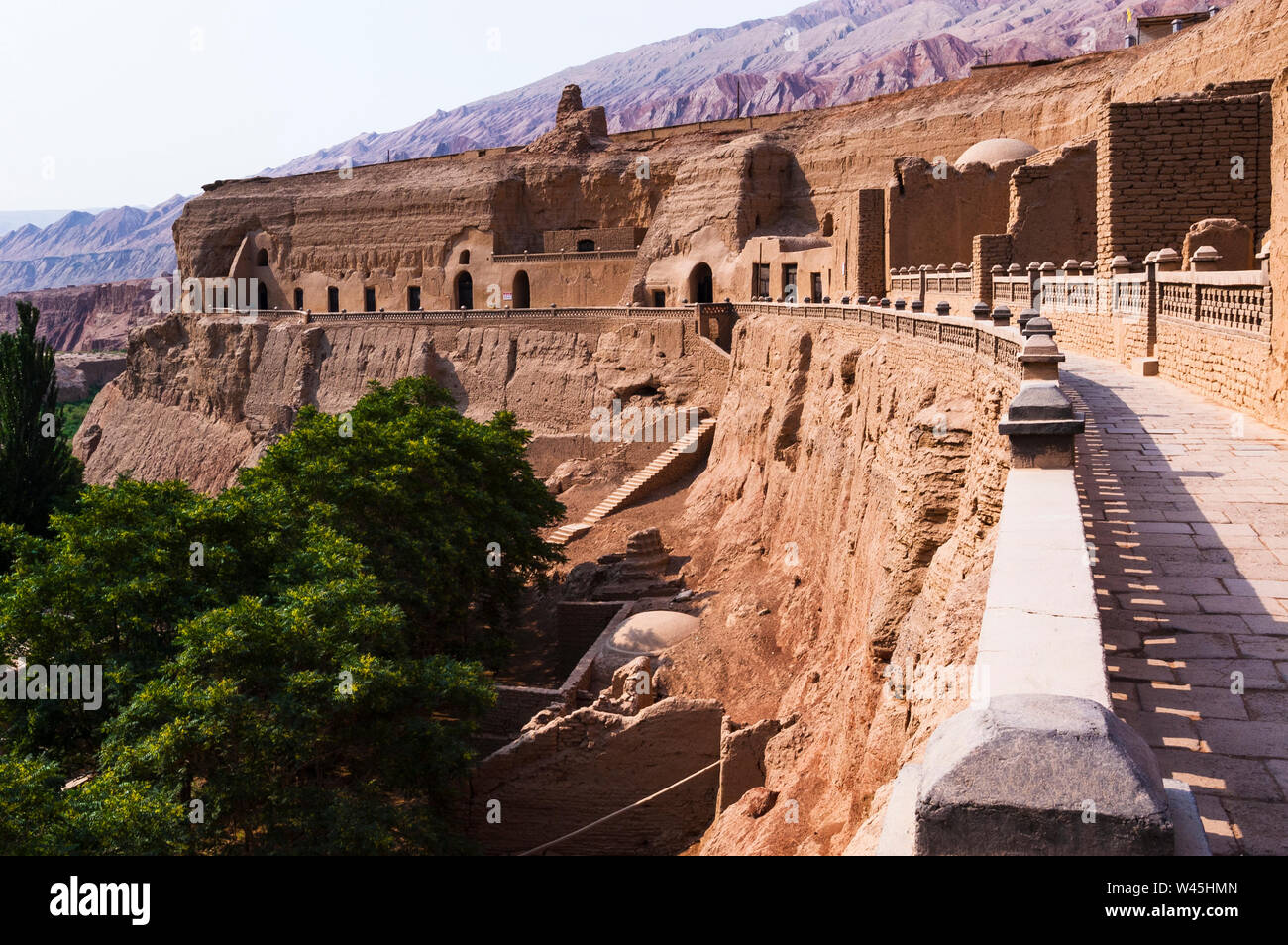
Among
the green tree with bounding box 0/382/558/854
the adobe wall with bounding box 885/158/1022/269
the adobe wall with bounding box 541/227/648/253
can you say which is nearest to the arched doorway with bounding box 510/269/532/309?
the adobe wall with bounding box 541/227/648/253

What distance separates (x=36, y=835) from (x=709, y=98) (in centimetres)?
14746

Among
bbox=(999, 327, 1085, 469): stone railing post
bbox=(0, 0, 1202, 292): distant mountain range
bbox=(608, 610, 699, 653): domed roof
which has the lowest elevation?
bbox=(608, 610, 699, 653): domed roof

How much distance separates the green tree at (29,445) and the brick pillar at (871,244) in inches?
805

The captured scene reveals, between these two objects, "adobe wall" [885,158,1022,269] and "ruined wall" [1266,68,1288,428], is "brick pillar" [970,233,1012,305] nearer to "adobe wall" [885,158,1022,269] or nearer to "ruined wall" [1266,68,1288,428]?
"adobe wall" [885,158,1022,269]

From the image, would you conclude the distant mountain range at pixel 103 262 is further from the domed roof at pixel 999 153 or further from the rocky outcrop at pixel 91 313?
the domed roof at pixel 999 153

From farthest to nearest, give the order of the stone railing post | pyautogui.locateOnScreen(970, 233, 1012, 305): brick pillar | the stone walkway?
pyautogui.locateOnScreen(970, 233, 1012, 305): brick pillar < the stone railing post < the stone walkway

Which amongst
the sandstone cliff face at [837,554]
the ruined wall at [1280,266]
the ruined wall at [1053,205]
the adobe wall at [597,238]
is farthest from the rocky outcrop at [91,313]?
the ruined wall at [1280,266]

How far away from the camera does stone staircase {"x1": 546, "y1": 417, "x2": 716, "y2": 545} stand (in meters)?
30.6

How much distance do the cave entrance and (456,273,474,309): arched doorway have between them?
11.0 m

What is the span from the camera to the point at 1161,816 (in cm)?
323

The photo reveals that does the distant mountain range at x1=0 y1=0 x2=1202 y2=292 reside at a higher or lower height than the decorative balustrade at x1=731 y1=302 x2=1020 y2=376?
higher

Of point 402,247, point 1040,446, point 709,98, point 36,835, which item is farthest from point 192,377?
point 709,98
